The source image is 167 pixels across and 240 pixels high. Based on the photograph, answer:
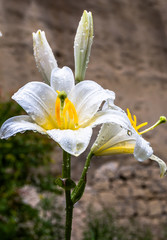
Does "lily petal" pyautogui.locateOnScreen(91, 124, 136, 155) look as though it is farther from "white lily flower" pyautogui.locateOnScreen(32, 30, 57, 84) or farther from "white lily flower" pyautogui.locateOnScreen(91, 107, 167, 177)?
"white lily flower" pyautogui.locateOnScreen(32, 30, 57, 84)

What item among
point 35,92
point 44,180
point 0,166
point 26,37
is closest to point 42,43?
point 35,92

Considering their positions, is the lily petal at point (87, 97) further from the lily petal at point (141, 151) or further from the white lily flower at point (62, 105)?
the lily petal at point (141, 151)

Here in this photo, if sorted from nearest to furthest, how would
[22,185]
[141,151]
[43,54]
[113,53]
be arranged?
[141,151], [43,54], [22,185], [113,53]

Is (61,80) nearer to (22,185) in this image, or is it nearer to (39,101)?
(39,101)

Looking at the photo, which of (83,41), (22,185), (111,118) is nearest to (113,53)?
(22,185)

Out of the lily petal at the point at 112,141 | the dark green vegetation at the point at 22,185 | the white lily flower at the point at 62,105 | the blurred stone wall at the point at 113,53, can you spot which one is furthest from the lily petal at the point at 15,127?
the blurred stone wall at the point at 113,53

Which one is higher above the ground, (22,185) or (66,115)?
(66,115)

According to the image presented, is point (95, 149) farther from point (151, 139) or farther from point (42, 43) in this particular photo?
point (151, 139)
